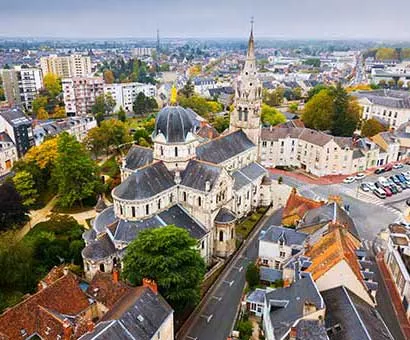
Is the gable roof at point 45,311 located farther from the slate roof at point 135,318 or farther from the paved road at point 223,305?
the paved road at point 223,305

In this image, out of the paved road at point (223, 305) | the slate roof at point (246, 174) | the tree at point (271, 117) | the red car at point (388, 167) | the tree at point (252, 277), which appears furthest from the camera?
the tree at point (271, 117)

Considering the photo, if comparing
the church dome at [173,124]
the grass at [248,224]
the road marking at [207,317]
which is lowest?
the road marking at [207,317]

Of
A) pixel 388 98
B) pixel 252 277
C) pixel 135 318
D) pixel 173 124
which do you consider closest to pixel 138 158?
pixel 173 124

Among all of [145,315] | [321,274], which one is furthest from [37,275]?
[321,274]

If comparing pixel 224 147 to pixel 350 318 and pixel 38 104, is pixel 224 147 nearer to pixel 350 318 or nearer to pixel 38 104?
pixel 350 318

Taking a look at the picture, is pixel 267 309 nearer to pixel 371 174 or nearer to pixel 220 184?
pixel 220 184

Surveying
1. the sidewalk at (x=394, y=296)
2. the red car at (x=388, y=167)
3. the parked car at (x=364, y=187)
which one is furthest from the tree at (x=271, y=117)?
the sidewalk at (x=394, y=296)

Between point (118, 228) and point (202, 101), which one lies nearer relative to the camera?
point (118, 228)
